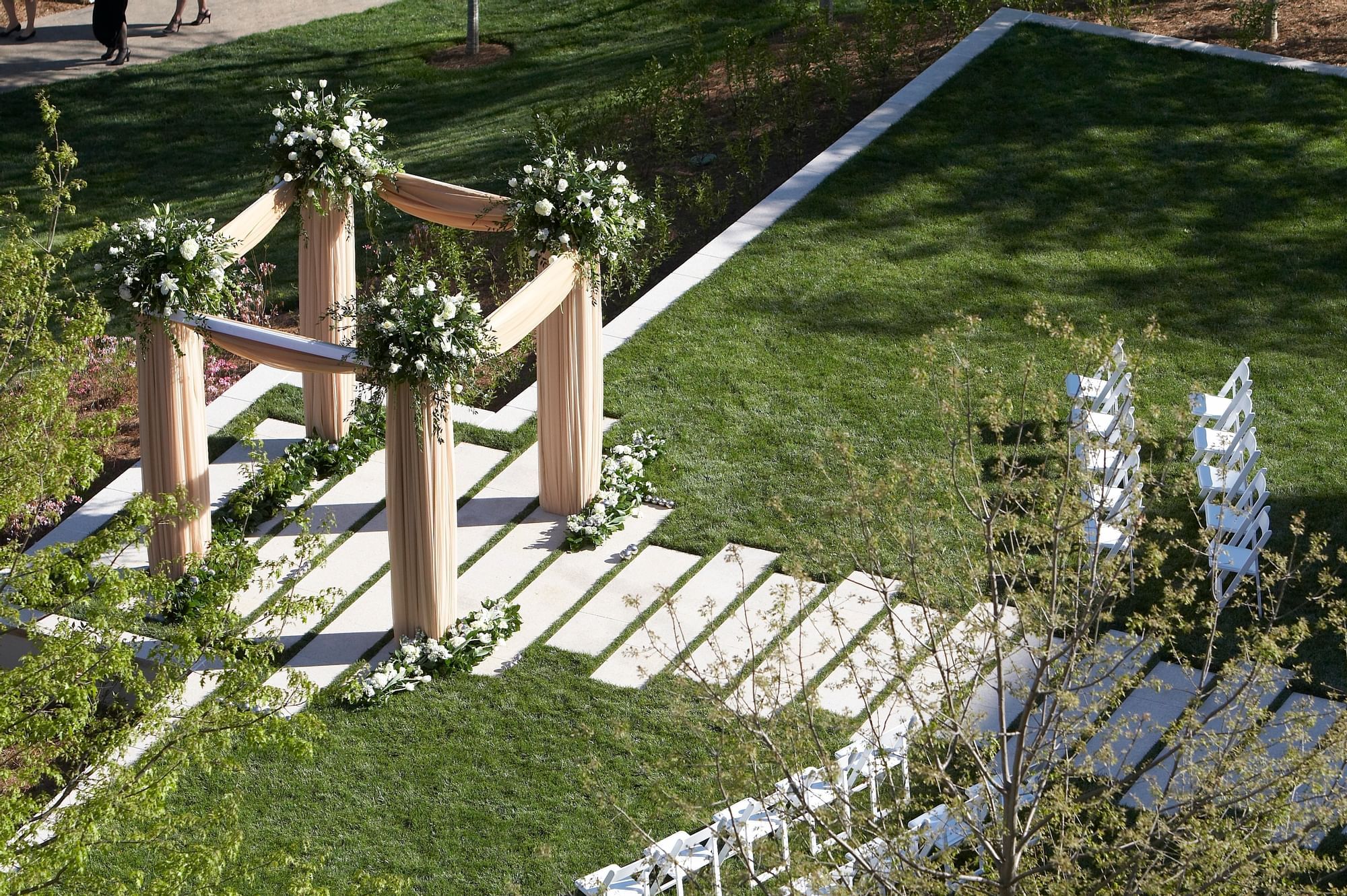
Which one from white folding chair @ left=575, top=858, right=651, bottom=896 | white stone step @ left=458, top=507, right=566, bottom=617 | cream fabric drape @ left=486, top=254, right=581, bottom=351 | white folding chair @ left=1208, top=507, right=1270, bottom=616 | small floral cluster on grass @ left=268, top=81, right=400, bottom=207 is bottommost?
white folding chair @ left=575, top=858, right=651, bottom=896

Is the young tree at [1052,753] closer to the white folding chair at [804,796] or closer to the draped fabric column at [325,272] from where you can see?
the white folding chair at [804,796]

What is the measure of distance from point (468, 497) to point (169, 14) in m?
12.7

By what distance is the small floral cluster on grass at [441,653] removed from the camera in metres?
10.3

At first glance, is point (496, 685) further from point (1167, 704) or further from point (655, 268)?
point (655, 268)

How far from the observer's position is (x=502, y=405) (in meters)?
13.6

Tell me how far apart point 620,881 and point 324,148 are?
235 inches

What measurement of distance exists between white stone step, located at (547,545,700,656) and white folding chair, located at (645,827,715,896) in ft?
7.46

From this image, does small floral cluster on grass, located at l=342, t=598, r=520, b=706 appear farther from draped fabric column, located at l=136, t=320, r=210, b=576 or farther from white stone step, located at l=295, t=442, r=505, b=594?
draped fabric column, located at l=136, t=320, r=210, b=576

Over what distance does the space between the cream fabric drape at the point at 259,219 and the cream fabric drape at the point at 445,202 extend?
74 centimetres

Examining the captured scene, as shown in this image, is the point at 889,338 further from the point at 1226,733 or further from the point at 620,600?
the point at 1226,733

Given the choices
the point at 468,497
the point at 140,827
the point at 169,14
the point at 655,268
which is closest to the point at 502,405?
the point at 468,497

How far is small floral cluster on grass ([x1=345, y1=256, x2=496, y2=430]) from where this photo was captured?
31.5 ft

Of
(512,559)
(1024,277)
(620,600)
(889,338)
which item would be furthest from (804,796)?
(1024,277)

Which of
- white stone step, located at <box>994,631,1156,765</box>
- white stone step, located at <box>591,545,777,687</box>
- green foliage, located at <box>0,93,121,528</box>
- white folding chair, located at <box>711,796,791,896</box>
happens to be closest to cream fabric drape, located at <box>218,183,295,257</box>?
green foliage, located at <box>0,93,121,528</box>
